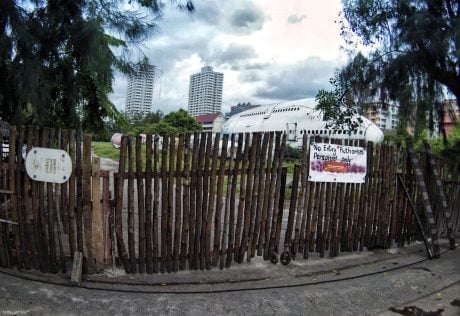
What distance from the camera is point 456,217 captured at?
8.95 metres

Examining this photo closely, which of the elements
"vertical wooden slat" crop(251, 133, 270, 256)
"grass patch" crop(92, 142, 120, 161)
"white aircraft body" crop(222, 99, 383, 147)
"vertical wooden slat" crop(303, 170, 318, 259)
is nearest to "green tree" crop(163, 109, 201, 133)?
"white aircraft body" crop(222, 99, 383, 147)

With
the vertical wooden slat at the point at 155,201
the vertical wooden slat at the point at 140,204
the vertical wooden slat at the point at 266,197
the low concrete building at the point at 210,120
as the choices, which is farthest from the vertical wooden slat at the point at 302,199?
the low concrete building at the point at 210,120

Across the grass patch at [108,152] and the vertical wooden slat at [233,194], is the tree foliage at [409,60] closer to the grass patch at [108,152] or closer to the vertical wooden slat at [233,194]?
the vertical wooden slat at [233,194]

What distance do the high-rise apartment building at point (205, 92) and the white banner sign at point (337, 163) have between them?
84338mm

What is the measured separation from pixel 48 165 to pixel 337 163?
13.4 ft

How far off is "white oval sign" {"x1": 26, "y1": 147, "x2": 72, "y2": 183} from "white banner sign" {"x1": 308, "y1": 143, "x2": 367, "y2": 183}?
335 cm

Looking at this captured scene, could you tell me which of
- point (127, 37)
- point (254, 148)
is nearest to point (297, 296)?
point (254, 148)

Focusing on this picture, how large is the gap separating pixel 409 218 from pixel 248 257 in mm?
3620

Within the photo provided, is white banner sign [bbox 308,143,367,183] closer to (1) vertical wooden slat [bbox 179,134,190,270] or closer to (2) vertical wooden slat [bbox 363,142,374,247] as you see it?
(2) vertical wooden slat [bbox 363,142,374,247]

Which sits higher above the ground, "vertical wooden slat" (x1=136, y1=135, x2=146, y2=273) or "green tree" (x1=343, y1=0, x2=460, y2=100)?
"green tree" (x1=343, y1=0, x2=460, y2=100)

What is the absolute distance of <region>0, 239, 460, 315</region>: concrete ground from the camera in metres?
4.27

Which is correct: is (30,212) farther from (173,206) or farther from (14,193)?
(173,206)

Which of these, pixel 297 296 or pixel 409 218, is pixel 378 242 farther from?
pixel 297 296

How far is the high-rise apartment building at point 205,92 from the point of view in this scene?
94169 millimetres
